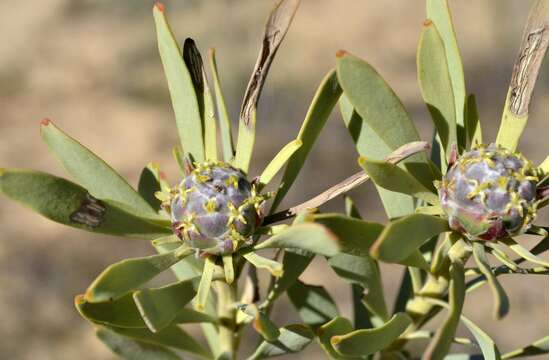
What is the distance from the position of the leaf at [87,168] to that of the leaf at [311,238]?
420mm

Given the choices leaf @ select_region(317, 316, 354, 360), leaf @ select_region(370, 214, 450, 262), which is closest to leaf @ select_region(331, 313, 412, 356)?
leaf @ select_region(317, 316, 354, 360)

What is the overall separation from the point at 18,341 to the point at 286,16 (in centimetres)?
471

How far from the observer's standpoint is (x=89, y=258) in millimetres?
5812

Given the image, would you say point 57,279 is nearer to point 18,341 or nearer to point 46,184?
point 18,341

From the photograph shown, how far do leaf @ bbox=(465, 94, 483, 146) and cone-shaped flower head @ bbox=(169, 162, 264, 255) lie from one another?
48 centimetres

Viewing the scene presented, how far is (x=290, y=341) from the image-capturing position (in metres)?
1.41

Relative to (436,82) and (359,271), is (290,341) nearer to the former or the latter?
(359,271)

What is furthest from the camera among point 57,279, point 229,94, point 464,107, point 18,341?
point 229,94

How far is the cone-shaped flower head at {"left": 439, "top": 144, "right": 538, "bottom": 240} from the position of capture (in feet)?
4.29

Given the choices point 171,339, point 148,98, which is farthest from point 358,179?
point 148,98

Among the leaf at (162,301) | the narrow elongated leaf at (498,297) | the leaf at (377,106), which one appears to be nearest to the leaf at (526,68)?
the leaf at (377,106)

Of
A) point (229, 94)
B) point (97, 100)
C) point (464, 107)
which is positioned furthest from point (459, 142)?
point (97, 100)

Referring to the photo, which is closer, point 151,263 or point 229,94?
point 151,263

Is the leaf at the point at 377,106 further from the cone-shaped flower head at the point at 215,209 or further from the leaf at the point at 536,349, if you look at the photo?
the leaf at the point at 536,349
